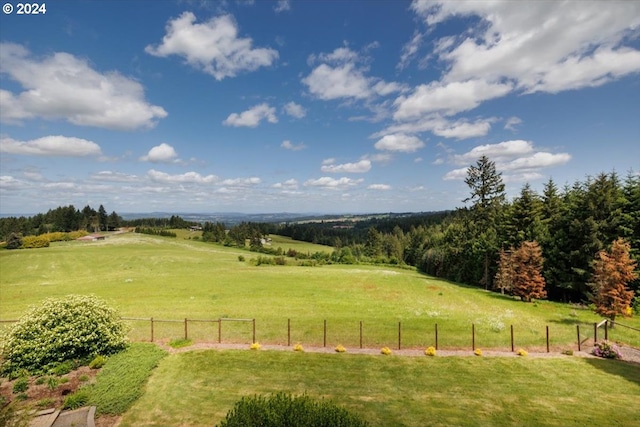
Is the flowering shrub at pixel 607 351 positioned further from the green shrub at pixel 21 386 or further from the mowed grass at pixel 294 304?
the green shrub at pixel 21 386

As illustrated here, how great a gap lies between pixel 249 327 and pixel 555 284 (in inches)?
1625

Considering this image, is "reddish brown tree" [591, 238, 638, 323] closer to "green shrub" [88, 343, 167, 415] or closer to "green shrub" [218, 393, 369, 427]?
"green shrub" [218, 393, 369, 427]

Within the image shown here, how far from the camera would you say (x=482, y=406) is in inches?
485

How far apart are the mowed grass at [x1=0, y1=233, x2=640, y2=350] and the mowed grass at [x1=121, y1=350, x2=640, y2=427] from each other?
2709 mm

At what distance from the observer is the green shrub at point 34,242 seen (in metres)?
73.1

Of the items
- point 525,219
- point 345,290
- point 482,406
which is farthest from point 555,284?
point 482,406

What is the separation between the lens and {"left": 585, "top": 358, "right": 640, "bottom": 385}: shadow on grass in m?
15.3

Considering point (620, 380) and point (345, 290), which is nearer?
point (620, 380)

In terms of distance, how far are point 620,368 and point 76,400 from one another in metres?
25.1

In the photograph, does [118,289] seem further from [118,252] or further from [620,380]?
[620,380]

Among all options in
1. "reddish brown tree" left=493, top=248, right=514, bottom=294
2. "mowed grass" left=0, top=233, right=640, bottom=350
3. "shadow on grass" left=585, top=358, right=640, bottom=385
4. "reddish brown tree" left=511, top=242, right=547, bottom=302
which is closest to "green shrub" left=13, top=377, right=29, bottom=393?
"mowed grass" left=0, top=233, right=640, bottom=350

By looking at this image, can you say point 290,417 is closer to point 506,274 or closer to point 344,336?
point 344,336

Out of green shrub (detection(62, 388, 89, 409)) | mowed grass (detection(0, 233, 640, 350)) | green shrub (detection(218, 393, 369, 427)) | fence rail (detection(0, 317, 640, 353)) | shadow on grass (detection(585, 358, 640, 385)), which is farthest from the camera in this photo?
mowed grass (detection(0, 233, 640, 350))

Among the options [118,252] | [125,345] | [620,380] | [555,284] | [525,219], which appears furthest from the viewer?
[118,252]
